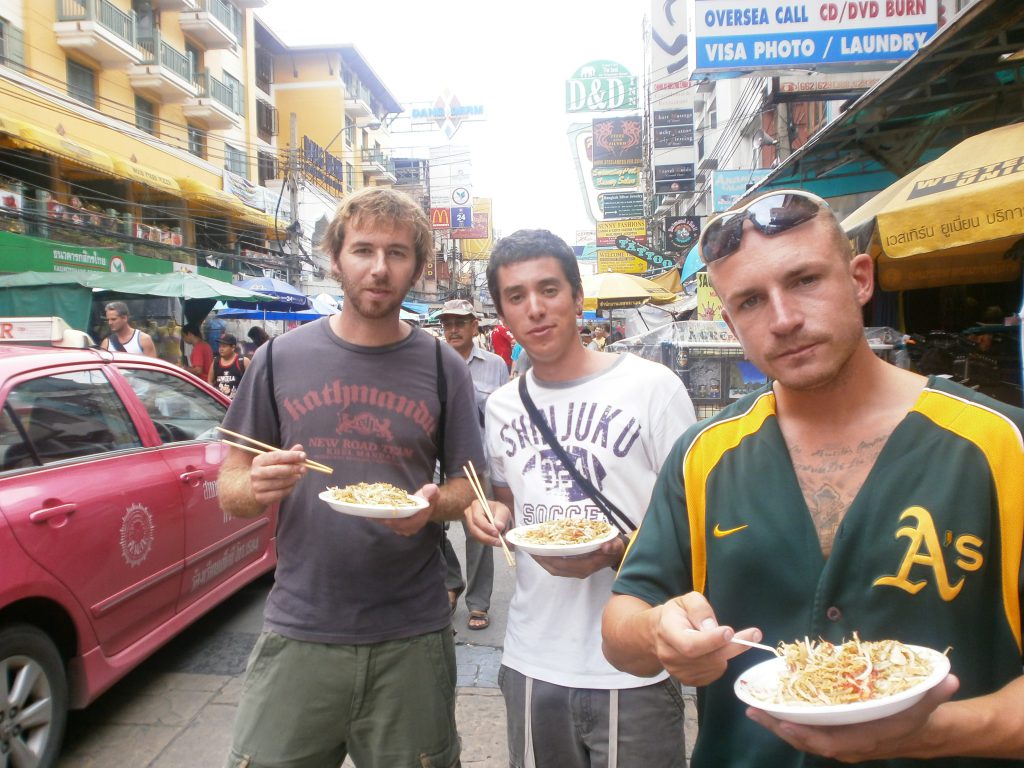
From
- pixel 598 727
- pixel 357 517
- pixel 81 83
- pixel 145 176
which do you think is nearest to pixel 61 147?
pixel 145 176

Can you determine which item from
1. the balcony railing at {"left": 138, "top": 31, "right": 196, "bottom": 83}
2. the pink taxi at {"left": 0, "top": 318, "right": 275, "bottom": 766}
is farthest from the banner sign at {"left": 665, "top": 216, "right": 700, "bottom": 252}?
the balcony railing at {"left": 138, "top": 31, "right": 196, "bottom": 83}

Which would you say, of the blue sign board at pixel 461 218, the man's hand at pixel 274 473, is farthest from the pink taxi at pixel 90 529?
the blue sign board at pixel 461 218

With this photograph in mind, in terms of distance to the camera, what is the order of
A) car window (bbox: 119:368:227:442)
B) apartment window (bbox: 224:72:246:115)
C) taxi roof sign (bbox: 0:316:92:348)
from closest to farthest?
taxi roof sign (bbox: 0:316:92:348)
car window (bbox: 119:368:227:442)
apartment window (bbox: 224:72:246:115)

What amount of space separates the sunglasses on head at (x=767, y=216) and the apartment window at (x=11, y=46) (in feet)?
Answer: 69.7

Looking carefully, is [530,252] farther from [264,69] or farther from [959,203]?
[264,69]

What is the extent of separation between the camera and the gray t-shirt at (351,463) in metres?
2.22

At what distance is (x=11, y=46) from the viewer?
17.8 meters

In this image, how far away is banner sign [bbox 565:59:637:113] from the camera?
32281mm

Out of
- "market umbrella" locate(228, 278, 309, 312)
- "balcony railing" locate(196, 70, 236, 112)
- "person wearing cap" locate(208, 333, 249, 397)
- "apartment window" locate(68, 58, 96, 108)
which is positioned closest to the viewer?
"person wearing cap" locate(208, 333, 249, 397)

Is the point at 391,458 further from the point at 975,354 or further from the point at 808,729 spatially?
the point at 975,354

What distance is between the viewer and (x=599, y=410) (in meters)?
2.22

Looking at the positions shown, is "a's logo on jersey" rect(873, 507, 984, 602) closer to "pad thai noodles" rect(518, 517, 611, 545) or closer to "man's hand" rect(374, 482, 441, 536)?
"pad thai noodles" rect(518, 517, 611, 545)

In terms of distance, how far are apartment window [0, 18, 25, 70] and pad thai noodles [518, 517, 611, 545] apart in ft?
68.5

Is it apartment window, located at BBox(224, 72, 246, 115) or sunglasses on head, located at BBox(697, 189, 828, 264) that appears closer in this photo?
sunglasses on head, located at BBox(697, 189, 828, 264)
